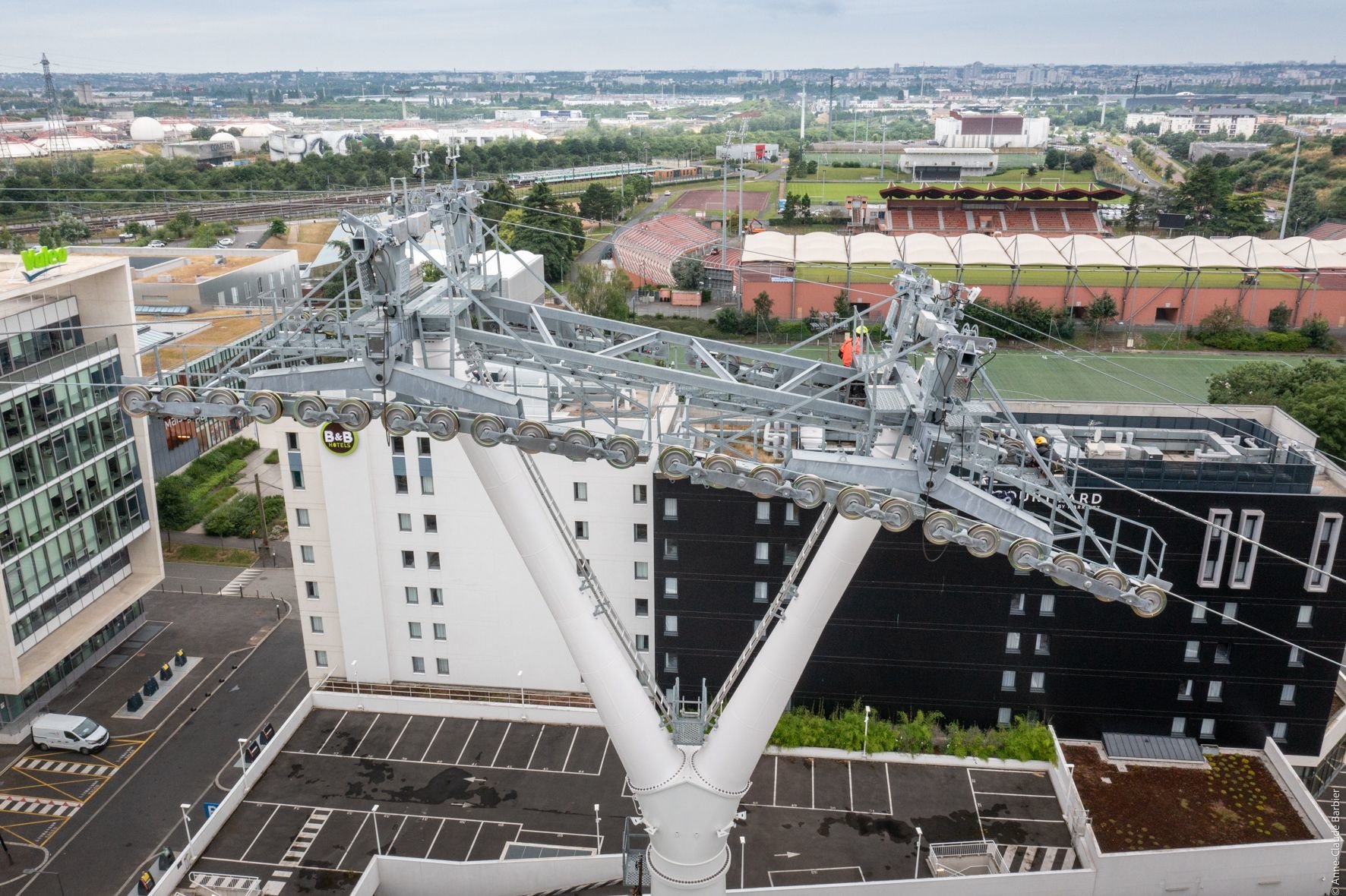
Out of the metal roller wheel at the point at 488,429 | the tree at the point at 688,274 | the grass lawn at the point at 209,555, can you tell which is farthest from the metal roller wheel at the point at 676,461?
the tree at the point at 688,274

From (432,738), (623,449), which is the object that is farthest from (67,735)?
(623,449)

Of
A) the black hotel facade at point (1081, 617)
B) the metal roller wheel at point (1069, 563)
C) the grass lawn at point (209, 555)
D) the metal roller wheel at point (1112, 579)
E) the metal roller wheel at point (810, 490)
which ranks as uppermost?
the metal roller wheel at point (810, 490)

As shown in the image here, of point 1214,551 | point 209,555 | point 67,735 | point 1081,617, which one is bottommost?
point 209,555

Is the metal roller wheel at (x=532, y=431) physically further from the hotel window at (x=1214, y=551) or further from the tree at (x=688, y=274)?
the tree at (x=688, y=274)

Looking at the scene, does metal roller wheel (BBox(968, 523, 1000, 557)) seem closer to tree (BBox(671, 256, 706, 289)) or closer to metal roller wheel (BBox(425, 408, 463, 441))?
metal roller wheel (BBox(425, 408, 463, 441))

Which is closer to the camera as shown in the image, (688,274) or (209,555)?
(209,555)

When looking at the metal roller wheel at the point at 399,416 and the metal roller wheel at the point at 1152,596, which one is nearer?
the metal roller wheel at the point at 1152,596

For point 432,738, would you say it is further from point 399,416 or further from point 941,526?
point 941,526

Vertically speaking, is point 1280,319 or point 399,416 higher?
→ point 399,416

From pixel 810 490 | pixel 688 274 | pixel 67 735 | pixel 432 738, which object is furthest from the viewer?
pixel 688 274
